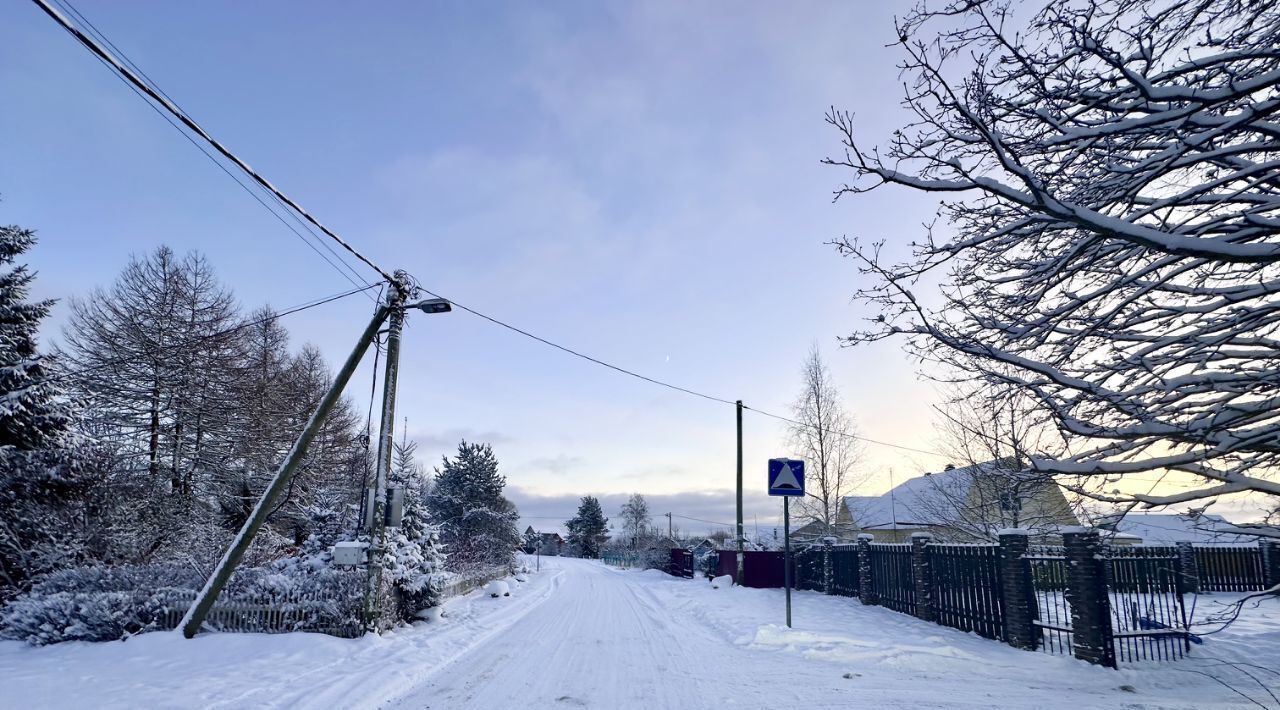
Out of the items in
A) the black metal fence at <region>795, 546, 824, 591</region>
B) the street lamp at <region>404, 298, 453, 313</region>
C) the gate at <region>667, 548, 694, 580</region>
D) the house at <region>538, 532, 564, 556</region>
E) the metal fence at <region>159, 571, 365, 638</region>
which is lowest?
the house at <region>538, 532, 564, 556</region>

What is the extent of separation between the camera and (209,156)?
24.0 feet

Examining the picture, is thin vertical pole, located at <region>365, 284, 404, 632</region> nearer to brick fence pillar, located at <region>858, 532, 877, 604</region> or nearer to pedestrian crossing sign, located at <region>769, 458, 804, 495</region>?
pedestrian crossing sign, located at <region>769, 458, 804, 495</region>

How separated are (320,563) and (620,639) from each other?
251 inches

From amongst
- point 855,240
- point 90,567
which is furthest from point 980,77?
point 90,567

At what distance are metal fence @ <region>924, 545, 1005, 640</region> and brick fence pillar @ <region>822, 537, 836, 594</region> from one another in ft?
20.1

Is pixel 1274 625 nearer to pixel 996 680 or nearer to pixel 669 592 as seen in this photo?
pixel 996 680

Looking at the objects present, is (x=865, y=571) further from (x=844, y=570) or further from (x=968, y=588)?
(x=968, y=588)

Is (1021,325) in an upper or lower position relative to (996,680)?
upper

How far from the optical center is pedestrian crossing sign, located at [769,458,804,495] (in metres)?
12.7

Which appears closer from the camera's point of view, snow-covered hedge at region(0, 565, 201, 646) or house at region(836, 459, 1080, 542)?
house at region(836, 459, 1080, 542)

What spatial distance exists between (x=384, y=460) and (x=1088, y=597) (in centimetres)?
1153

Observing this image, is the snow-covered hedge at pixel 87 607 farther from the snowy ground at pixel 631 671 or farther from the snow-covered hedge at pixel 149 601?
the snowy ground at pixel 631 671


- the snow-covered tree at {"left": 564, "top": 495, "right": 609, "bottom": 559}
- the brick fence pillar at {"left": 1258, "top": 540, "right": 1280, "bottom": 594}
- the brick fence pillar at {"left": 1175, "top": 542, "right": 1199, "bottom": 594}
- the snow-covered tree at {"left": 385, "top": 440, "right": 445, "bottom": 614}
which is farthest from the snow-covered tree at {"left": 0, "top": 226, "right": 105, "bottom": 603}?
the snow-covered tree at {"left": 564, "top": 495, "right": 609, "bottom": 559}

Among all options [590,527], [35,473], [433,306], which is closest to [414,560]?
[433,306]
